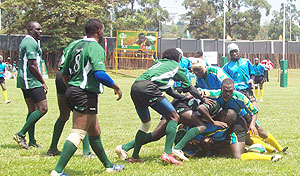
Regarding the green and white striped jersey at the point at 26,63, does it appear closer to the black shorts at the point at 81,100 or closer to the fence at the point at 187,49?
the black shorts at the point at 81,100

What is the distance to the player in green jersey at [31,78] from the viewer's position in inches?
307

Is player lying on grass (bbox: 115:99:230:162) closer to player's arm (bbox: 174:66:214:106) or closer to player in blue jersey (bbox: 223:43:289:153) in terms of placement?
player's arm (bbox: 174:66:214:106)

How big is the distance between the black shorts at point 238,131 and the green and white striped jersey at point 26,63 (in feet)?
11.3

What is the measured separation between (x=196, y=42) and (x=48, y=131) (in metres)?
48.0

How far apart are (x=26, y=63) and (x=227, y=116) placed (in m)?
3.61

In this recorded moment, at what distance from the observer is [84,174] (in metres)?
6.02

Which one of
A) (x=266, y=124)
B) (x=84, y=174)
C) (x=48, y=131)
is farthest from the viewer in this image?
(x=266, y=124)

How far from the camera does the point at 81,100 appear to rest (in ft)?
18.5

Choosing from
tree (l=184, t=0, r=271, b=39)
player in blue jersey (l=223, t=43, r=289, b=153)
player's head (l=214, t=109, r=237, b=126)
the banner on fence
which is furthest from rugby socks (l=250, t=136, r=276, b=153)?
tree (l=184, t=0, r=271, b=39)

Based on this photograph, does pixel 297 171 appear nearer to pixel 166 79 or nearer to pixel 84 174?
pixel 166 79

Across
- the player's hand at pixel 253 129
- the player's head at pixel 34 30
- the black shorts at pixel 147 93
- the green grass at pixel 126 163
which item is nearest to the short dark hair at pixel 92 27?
the black shorts at pixel 147 93

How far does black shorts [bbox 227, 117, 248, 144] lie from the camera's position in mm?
7261

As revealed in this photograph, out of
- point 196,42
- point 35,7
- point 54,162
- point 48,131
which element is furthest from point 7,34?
point 54,162

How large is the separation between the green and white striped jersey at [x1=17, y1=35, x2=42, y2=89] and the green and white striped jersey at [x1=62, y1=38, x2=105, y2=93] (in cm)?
228
